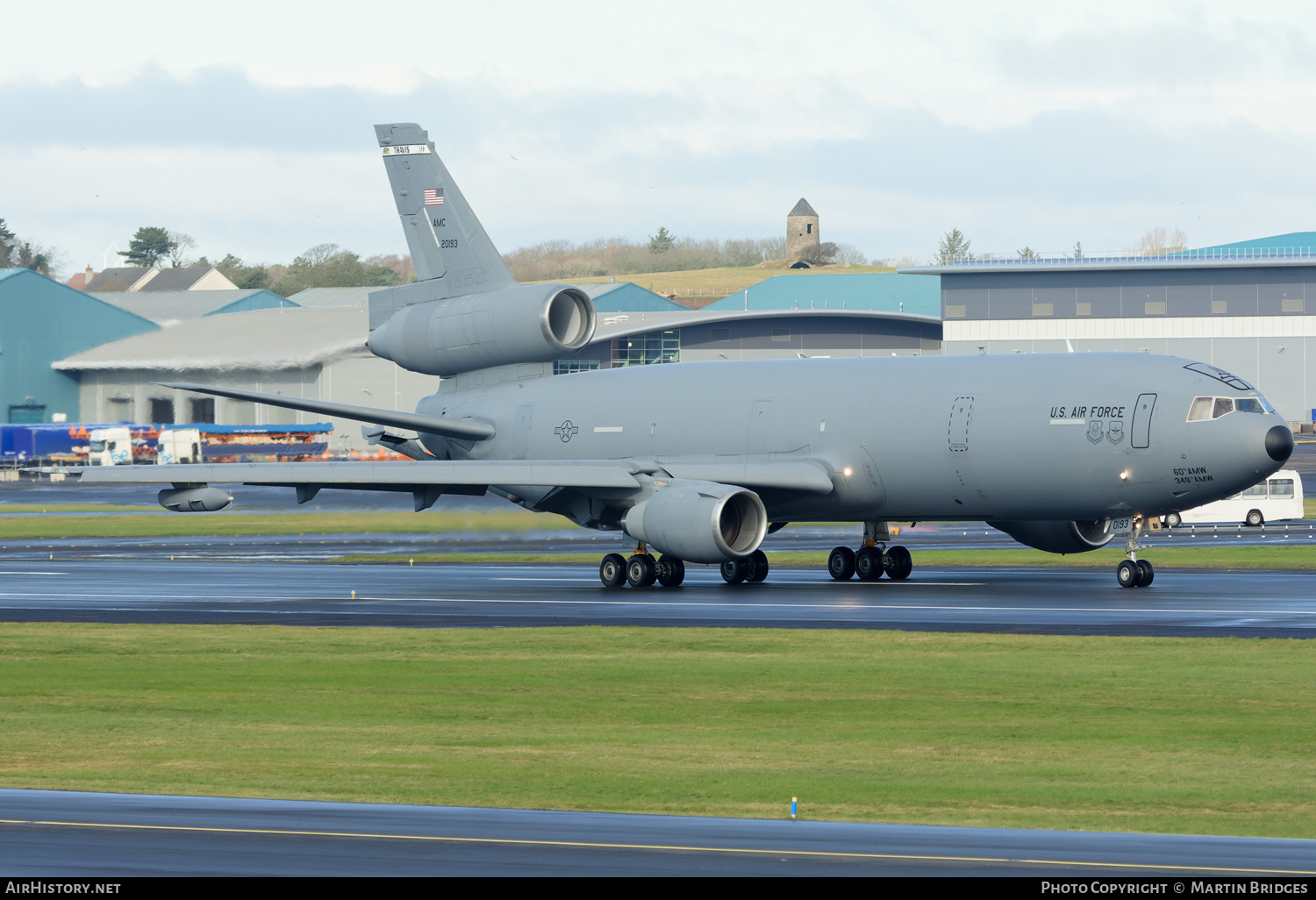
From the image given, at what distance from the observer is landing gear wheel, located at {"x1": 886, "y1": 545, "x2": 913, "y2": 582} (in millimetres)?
39219

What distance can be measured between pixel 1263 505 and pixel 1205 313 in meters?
49.4

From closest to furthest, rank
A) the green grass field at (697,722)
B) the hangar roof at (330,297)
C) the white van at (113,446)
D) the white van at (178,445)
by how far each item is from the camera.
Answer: the green grass field at (697,722) → the white van at (178,445) → the white van at (113,446) → the hangar roof at (330,297)

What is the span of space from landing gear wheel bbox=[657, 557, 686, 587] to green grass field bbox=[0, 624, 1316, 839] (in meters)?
9.45

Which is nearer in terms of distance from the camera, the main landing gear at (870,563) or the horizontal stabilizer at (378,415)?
the horizontal stabilizer at (378,415)

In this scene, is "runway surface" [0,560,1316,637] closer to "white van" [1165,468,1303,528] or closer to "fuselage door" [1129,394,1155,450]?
"fuselage door" [1129,394,1155,450]

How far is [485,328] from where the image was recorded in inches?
1694

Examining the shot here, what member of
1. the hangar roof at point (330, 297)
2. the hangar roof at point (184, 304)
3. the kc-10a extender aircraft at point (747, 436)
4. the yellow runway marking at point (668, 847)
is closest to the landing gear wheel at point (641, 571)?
the kc-10a extender aircraft at point (747, 436)

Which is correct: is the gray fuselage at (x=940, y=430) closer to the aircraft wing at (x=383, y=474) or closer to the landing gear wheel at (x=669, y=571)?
the landing gear wheel at (x=669, y=571)

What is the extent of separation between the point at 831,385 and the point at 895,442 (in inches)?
107

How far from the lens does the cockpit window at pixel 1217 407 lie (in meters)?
33.1

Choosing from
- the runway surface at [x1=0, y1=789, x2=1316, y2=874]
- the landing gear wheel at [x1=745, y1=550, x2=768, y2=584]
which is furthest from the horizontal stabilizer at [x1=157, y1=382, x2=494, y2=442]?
the runway surface at [x1=0, y1=789, x2=1316, y2=874]

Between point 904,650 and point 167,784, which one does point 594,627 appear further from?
point 167,784

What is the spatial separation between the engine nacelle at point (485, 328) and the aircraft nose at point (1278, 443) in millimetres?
17106

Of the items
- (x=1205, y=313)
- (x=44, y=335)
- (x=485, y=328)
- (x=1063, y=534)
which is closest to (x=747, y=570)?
(x=1063, y=534)
